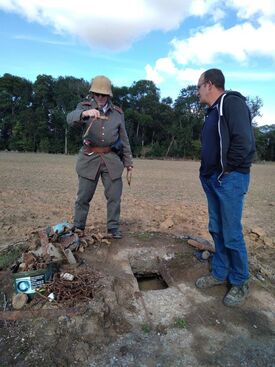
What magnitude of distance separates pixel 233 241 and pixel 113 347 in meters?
1.56

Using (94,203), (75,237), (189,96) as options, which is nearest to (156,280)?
(75,237)

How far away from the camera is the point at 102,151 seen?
4641mm

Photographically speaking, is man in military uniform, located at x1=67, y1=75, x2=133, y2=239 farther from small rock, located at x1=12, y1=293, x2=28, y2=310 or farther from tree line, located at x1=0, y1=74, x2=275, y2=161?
tree line, located at x1=0, y1=74, x2=275, y2=161

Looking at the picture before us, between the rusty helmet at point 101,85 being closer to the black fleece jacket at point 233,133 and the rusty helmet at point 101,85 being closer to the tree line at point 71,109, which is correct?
the black fleece jacket at point 233,133

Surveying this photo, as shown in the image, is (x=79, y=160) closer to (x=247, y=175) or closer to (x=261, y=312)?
(x=247, y=175)

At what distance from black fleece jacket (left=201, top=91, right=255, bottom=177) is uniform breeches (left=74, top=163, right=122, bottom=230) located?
185 centimetres

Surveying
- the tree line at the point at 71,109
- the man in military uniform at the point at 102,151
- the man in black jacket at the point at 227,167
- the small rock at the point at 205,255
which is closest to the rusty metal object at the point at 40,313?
the man in black jacket at the point at 227,167

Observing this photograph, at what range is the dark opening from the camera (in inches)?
169

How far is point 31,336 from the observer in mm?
2768

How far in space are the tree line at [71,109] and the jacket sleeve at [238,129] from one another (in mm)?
47857

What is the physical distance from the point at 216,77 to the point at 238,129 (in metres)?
0.61

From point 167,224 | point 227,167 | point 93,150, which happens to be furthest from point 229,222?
point 167,224

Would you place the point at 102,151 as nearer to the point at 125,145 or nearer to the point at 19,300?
the point at 125,145

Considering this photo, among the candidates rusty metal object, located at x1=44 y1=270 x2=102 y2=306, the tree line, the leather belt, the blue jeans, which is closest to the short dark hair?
the blue jeans
